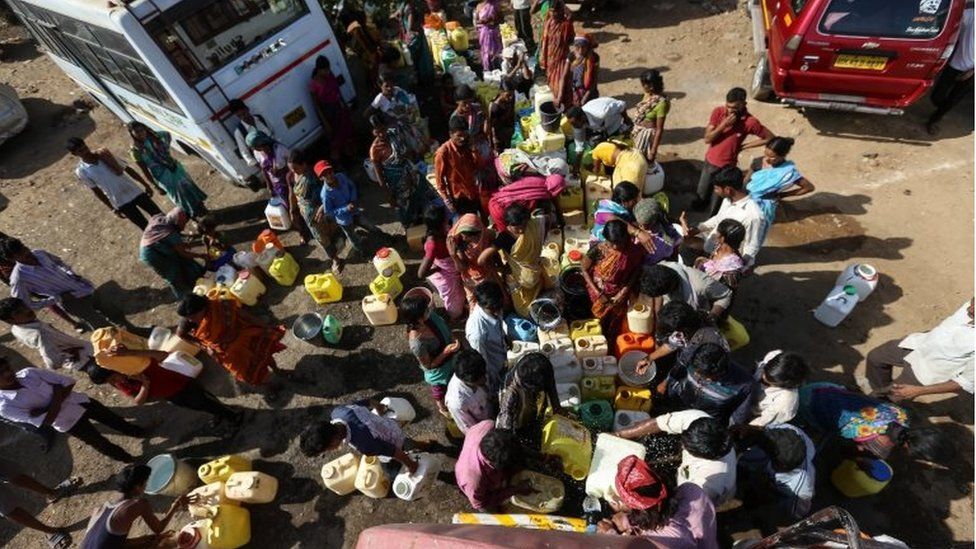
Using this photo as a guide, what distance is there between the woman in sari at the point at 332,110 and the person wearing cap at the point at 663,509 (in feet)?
21.2

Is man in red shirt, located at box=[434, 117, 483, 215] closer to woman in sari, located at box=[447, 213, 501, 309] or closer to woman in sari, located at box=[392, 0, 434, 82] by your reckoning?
woman in sari, located at box=[447, 213, 501, 309]

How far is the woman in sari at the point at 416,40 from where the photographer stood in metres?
8.73

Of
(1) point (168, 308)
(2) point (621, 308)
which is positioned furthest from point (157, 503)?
(2) point (621, 308)

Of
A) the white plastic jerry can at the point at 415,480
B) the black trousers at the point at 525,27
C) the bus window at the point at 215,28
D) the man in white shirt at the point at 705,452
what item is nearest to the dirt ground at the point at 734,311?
the white plastic jerry can at the point at 415,480

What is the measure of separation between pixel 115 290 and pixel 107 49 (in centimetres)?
327

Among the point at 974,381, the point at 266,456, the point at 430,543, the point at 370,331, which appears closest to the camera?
the point at 430,543

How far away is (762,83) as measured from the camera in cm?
785

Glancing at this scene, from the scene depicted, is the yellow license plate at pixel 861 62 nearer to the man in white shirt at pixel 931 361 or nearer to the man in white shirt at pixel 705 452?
the man in white shirt at pixel 931 361

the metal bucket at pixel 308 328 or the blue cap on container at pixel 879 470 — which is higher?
the metal bucket at pixel 308 328

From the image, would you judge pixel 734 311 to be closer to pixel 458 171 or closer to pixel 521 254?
pixel 521 254

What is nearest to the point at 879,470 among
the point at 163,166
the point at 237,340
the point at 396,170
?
the point at 396,170

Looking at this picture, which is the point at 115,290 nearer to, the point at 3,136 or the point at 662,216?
the point at 3,136

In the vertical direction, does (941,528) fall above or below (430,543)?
below

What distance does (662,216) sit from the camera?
5043 mm
